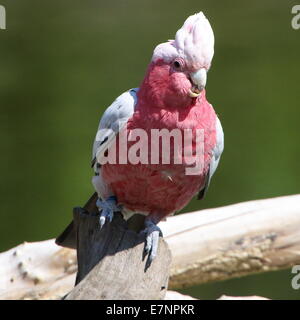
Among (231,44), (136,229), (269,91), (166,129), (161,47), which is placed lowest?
(136,229)

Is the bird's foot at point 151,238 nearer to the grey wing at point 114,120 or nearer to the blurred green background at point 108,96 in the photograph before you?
the grey wing at point 114,120

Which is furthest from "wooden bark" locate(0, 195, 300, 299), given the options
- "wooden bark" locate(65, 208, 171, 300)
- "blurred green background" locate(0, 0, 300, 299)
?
"blurred green background" locate(0, 0, 300, 299)

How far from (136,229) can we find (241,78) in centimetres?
252

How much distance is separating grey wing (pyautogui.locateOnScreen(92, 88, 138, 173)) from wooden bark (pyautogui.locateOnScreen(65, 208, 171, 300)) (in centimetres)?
22

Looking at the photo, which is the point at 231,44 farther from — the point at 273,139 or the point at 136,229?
the point at 136,229

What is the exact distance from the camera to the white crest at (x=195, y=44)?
7.45 feet

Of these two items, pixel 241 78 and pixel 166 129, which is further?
pixel 241 78

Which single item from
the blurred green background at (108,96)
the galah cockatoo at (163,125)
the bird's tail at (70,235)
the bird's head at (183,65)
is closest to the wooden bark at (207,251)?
the bird's tail at (70,235)

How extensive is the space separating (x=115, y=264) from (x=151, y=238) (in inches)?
7.5

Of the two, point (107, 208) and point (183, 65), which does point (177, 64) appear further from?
point (107, 208)

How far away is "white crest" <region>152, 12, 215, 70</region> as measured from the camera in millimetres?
2271

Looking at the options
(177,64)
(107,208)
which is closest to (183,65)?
(177,64)
